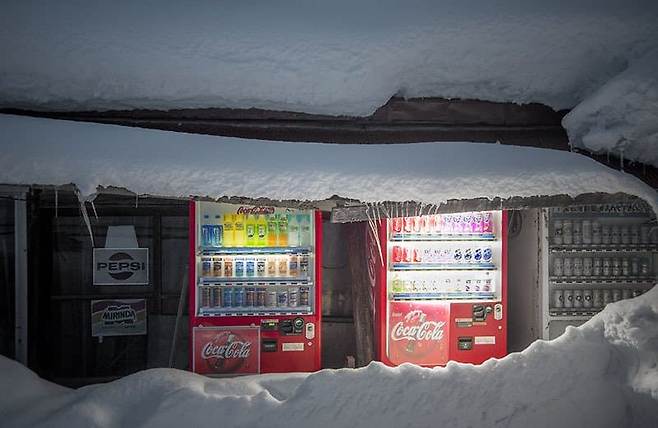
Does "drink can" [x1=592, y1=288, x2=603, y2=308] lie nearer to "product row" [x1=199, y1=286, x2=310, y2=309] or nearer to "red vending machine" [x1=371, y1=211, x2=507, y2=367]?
"red vending machine" [x1=371, y1=211, x2=507, y2=367]

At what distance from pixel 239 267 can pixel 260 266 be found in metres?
0.23

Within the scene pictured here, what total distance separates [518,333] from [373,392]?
313cm

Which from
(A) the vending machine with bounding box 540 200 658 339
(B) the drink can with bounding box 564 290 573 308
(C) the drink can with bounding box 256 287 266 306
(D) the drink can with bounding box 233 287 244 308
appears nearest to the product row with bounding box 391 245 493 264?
(A) the vending machine with bounding box 540 200 658 339

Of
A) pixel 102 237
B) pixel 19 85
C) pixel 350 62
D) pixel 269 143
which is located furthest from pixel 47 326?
pixel 350 62

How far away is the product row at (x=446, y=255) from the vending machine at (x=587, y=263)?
0.68 metres

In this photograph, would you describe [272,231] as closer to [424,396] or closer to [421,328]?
[421,328]

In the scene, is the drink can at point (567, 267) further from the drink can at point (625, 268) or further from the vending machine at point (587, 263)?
the drink can at point (625, 268)

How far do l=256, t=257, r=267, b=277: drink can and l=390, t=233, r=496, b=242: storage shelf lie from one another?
1416 millimetres

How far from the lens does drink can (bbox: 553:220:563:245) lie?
5426mm

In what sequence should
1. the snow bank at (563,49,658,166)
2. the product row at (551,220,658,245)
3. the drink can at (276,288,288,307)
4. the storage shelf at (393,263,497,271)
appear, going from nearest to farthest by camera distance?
the snow bank at (563,49,658,166) → the drink can at (276,288,288,307) → the storage shelf at (393,263,497,271) → the product row at (551,220,658,245)

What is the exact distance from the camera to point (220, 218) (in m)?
5.14

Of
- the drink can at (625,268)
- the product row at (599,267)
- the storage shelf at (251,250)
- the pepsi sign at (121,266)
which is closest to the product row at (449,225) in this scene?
the product row at (599,267)

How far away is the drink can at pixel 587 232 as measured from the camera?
5445 millimetres

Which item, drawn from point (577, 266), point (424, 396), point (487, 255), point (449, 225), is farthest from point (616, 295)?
point (424, 396)
